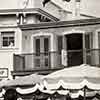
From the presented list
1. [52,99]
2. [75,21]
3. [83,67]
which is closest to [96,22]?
[75,21]

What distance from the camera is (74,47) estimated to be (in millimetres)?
28656

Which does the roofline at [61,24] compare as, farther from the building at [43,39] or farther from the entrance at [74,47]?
the entrance at [74,47]

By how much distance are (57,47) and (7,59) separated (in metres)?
3.50

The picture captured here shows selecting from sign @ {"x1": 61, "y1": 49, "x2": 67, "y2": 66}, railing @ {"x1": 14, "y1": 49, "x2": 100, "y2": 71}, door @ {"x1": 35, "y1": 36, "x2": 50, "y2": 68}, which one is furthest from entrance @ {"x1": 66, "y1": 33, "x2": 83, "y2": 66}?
door @ {"x1": 35, "y1": 36, "x2": 50, "y2": 68}

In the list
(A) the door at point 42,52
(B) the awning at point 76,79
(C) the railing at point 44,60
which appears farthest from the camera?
(A) the door at point 42,52

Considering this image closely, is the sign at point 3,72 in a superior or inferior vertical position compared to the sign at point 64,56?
inferior

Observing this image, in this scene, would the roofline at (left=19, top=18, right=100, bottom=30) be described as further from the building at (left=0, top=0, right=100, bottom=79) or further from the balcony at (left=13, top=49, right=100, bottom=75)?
the balcony at (left=13, top=49, right=100, bottom=75)

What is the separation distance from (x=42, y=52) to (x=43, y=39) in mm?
1016

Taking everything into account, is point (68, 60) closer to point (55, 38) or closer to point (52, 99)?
point (55, 38)

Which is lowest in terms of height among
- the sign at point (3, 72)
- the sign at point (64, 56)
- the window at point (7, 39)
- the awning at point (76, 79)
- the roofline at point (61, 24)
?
the sign at point (3, 72)

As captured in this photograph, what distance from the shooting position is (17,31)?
28.6 meters

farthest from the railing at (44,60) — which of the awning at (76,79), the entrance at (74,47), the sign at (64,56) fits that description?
the awning at (76,79)

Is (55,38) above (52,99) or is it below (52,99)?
above

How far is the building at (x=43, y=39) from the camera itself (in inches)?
1043
